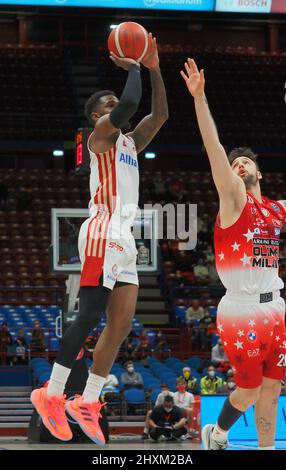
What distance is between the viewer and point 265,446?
6828 mm

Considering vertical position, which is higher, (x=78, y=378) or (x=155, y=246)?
(x=155, y=246)

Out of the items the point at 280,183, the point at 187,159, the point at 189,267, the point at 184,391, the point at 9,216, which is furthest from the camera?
the point at 187,159

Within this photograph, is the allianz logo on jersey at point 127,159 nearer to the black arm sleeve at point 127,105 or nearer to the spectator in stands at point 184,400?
the black arm sleeve at point 127,105

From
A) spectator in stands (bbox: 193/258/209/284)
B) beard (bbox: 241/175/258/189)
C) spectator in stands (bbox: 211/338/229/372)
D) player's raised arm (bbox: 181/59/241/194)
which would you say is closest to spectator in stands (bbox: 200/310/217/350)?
spectator in stands (bbox: 211/338/229/372)

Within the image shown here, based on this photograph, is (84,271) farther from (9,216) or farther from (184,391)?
(9,216)

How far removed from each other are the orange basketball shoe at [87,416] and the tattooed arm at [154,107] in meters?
1.86

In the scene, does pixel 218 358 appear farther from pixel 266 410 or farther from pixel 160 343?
pixel 266 410

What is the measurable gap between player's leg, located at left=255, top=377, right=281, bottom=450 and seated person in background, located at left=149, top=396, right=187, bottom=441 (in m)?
9.31

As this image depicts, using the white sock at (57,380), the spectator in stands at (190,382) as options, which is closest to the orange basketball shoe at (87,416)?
the white sock at (57,380)

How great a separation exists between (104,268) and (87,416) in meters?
0.97

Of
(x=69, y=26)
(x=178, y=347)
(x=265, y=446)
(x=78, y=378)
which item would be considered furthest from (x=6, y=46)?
(x=265, y=446)

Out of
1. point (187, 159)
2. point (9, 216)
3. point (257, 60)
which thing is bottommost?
point (9, 216)

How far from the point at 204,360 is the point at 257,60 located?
1479 cm

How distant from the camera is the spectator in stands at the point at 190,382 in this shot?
17.4m
